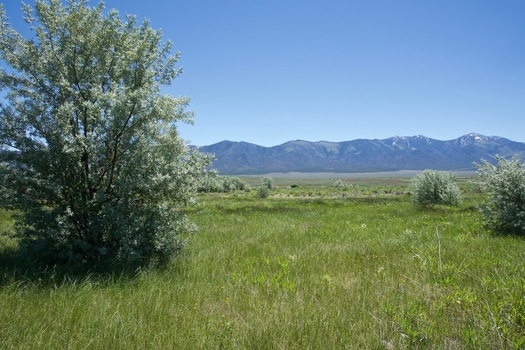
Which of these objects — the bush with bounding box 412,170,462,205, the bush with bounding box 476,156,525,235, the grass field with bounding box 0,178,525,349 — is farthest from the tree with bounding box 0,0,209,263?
the bush with bounding box 412,170,462,205

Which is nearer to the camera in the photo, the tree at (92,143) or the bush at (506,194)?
the tree at (92,143)

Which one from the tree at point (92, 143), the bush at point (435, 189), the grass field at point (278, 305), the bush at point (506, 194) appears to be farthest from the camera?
the bush at point (435, 189)

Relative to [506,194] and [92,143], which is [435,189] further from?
[92,143]

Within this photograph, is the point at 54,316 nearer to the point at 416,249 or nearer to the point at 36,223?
the point at 36,223

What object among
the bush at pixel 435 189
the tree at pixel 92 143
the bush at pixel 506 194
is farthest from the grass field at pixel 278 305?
the bush at pixel 435 189

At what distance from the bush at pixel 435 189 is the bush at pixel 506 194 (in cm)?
1287

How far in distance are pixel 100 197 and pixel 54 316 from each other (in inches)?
93.4

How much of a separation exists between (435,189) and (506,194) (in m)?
14.0

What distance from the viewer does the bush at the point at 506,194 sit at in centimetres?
1044

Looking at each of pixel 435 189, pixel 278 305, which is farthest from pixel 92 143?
pixel 435 189

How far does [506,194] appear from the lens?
35.5 ft

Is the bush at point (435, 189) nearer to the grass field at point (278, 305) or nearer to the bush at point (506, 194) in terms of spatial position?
the bush at point (506, 194)

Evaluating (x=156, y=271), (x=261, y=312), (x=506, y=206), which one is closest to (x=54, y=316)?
(x=156, y=271)

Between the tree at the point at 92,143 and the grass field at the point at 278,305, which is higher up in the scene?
the tree at the point at 92,143
